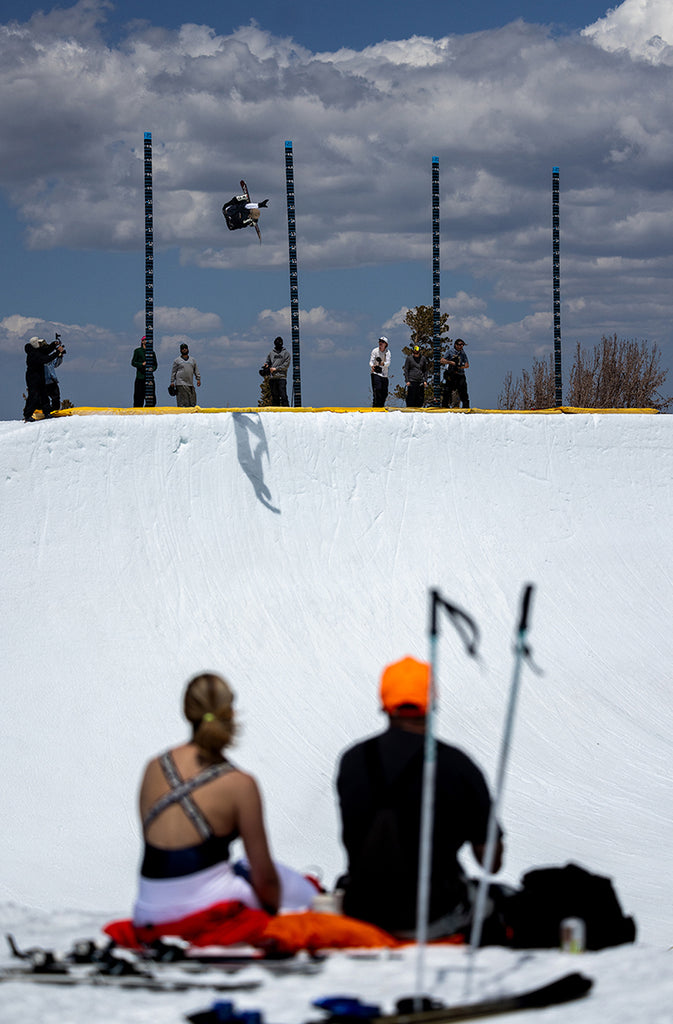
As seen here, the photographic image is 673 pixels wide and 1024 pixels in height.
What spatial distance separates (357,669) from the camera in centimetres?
1304

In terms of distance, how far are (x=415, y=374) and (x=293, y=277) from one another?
3182 millimetres

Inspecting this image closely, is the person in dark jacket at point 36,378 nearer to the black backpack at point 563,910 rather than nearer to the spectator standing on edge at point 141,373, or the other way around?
the spectator standing on edge at point 141,373

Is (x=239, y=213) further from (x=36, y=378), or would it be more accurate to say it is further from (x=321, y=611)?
(x=321, y=611)

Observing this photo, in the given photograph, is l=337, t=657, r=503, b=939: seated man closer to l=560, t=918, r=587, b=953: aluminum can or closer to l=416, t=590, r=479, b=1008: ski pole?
l=416, t=590, r=479, b=1008: ski pole

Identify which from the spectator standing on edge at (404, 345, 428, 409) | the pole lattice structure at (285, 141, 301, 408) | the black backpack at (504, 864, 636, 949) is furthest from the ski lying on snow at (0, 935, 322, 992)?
the spectator standing on edge at (404, 345, 428, 409)

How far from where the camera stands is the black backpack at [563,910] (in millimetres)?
4117

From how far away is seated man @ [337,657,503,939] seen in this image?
12.9 feet

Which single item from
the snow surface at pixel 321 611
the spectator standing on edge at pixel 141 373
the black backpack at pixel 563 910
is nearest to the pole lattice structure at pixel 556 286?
the snow surface at pixel 321 611

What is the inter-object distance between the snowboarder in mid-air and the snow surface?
2837mm

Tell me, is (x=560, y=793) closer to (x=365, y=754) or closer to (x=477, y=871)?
(x=477, y=871)

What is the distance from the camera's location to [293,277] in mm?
17562

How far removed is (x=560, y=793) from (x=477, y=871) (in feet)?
5.03

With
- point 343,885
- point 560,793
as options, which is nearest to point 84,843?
point 560,793

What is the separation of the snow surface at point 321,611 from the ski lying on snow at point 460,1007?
5327 millimetres
